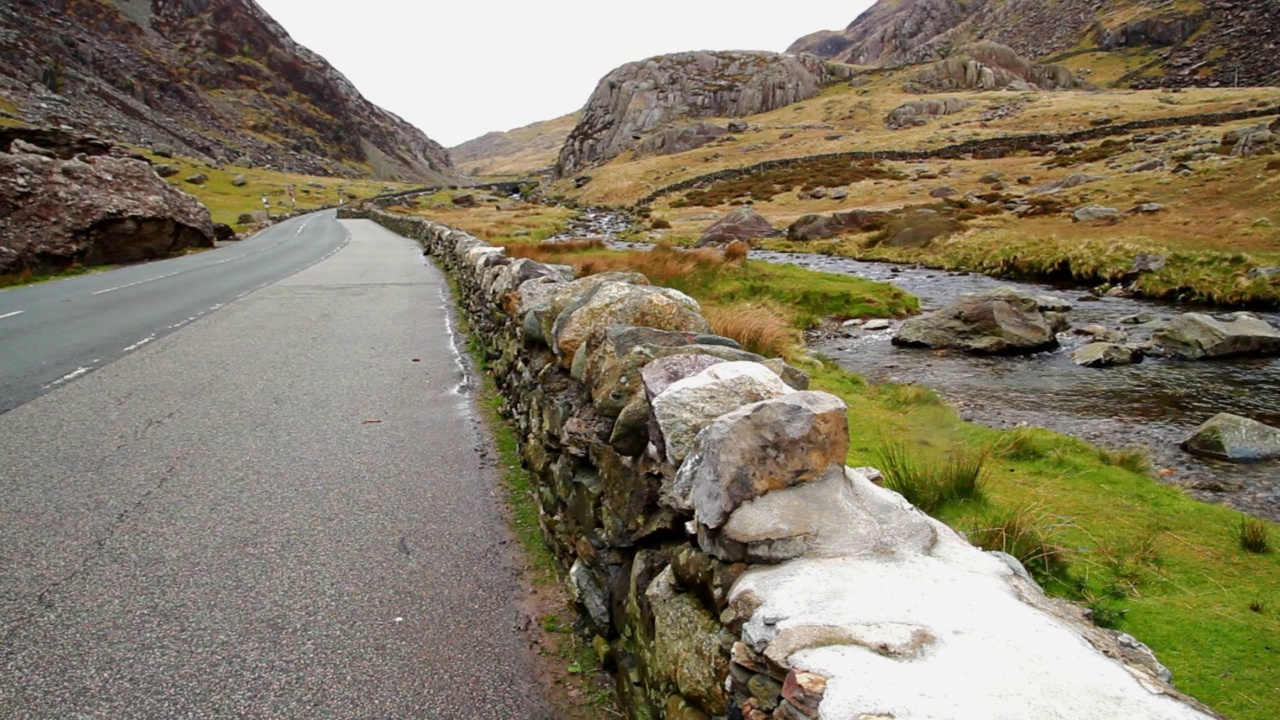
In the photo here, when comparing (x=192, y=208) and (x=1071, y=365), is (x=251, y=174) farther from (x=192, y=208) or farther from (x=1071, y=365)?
(x=1071, y=365)

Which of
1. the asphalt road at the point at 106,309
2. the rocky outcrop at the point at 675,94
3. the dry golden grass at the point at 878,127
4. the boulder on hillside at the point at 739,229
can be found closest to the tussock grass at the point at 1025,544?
the asphalt road at the point at 106,309

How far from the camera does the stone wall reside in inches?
77.2

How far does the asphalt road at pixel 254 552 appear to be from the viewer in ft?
12.7

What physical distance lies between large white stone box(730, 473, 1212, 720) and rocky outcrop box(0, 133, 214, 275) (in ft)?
81.1

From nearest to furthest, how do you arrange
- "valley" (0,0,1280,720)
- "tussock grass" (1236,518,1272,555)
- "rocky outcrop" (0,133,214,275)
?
"valley" (0,0,1280,720)
"tussock grass" (1236,518,1272,555)
"rocky outcrop" (0,133,214,275)

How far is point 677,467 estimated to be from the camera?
342 centimetres

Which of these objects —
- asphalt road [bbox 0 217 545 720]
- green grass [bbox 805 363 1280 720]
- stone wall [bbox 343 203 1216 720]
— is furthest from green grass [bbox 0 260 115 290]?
green grass [bbox 805 363 1280 720]

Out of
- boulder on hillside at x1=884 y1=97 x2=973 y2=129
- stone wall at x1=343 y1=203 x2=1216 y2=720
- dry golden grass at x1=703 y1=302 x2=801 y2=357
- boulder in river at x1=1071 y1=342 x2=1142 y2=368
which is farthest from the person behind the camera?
boulder on hillside at x1=884 y1=97 x2=973 y2=129

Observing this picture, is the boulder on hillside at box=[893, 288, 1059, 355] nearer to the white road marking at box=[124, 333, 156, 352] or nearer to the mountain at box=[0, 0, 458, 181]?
the white road marking at box=[124, 333, 156, 352]

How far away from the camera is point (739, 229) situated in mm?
34406

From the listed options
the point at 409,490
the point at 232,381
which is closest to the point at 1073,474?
the point at 409,490

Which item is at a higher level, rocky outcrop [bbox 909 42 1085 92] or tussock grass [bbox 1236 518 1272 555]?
rocky outcrop [bbox 909 42 1085 92]

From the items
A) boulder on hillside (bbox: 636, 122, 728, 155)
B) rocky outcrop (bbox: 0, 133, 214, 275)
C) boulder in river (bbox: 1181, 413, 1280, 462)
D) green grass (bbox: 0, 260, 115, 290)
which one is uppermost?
boulder on hillside (bbox: 636, 122, 728, 155)

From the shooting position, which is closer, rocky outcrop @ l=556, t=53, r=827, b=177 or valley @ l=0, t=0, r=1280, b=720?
valley @ l=0, t=0, r=1280, b=720
